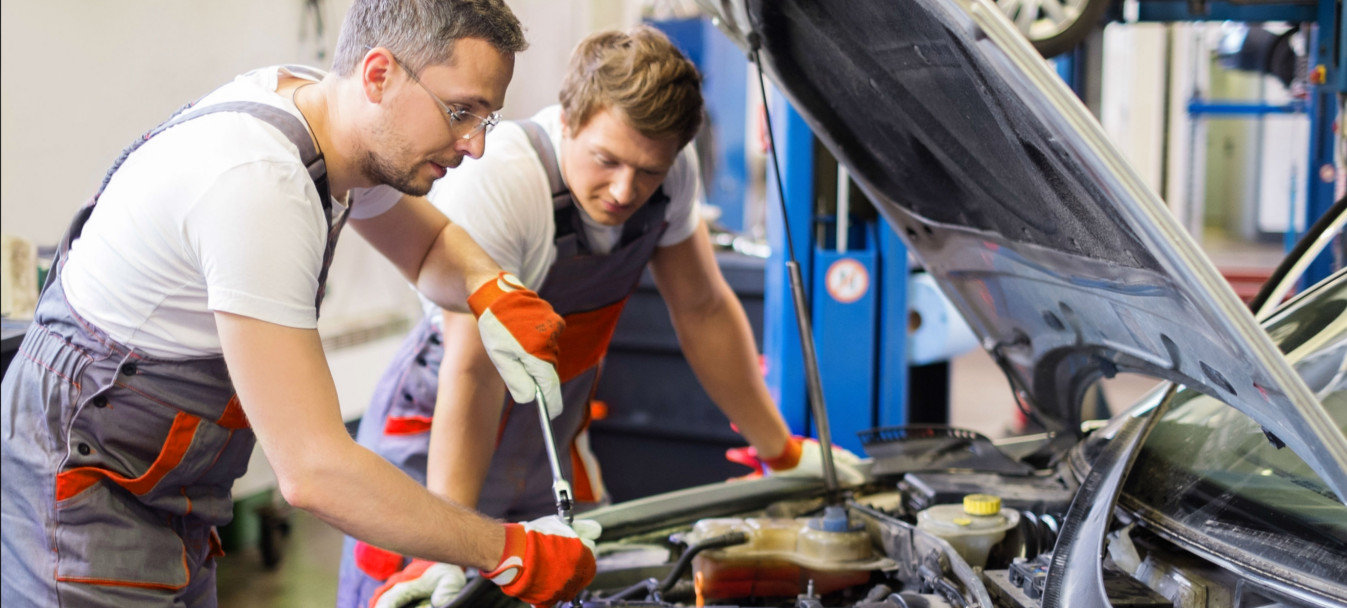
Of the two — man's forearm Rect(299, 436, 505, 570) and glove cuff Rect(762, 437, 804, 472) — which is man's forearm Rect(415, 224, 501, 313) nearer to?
man's forearm Rect(299, 436, 505, 570)

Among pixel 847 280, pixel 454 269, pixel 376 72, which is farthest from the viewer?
pixel 847 280

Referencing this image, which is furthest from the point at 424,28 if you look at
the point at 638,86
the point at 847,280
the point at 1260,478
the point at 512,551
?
the point at 847,280

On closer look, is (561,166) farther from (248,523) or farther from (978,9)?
(248,523)

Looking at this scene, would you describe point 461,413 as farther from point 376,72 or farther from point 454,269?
point 376,72

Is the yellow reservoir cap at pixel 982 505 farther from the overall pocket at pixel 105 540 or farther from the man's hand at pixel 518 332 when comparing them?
the overall pocket at pixel 105 540

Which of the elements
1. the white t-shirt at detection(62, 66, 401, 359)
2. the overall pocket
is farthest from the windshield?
the overall pocket

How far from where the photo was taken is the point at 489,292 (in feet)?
4.79

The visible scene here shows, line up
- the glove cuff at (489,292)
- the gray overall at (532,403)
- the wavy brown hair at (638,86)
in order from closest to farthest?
the glove cuff at (489,292) < the wavy brown hair at (638,86) < the gray overall at (532,403)

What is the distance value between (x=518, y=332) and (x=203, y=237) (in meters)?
0.43

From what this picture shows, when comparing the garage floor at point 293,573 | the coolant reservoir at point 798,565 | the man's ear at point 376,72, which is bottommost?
the garage floor at point 293,573

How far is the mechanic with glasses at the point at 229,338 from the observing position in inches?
44.0

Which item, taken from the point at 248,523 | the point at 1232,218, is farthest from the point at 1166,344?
the point at 1232,218

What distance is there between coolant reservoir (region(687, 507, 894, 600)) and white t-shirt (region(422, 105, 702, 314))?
556 mm

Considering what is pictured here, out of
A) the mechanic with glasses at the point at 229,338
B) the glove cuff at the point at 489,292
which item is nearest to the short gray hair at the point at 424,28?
the mechanic with glasses at the point at 229,338
